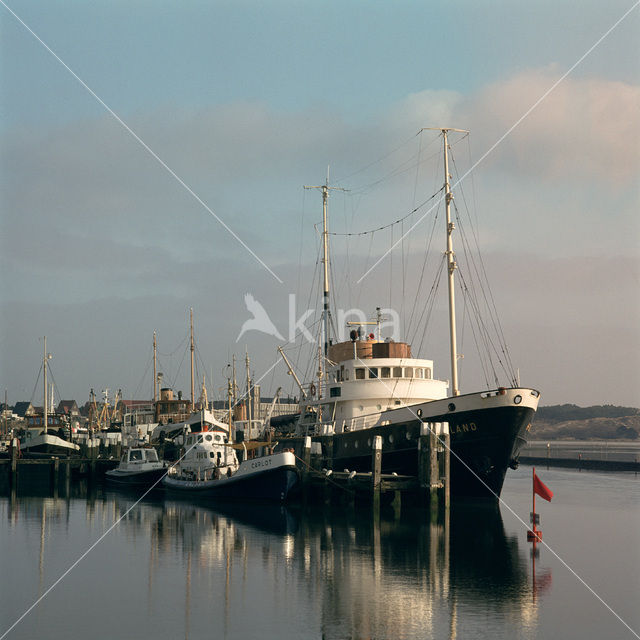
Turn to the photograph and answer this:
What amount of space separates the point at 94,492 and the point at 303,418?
1659 cm

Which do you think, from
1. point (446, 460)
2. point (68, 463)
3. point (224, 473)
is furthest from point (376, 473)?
point (68, 463)

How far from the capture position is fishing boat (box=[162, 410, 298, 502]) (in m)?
42.0

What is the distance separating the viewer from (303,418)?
54156mm

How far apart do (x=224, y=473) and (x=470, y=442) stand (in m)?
15.9

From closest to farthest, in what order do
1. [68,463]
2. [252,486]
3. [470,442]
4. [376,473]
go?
[376,473] < [470,442] < [252,486] < [68,463]

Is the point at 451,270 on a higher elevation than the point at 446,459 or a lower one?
higher

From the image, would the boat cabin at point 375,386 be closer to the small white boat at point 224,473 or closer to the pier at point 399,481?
the pier at point 399,481

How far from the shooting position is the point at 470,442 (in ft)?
132

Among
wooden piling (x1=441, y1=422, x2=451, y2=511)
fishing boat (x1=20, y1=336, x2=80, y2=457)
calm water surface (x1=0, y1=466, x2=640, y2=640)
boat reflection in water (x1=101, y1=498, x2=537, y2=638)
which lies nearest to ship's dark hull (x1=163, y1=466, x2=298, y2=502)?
calm water surface (x1=0, y1=466, x2=640, y2=640)

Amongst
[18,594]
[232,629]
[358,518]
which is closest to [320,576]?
[232,629]

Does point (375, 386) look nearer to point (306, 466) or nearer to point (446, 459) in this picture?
point (306, 466)

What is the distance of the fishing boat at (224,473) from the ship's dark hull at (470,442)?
17.4 feet

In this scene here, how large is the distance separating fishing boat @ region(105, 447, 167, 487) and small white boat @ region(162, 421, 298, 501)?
8.88ft

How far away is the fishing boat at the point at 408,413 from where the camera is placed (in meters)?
39.9
